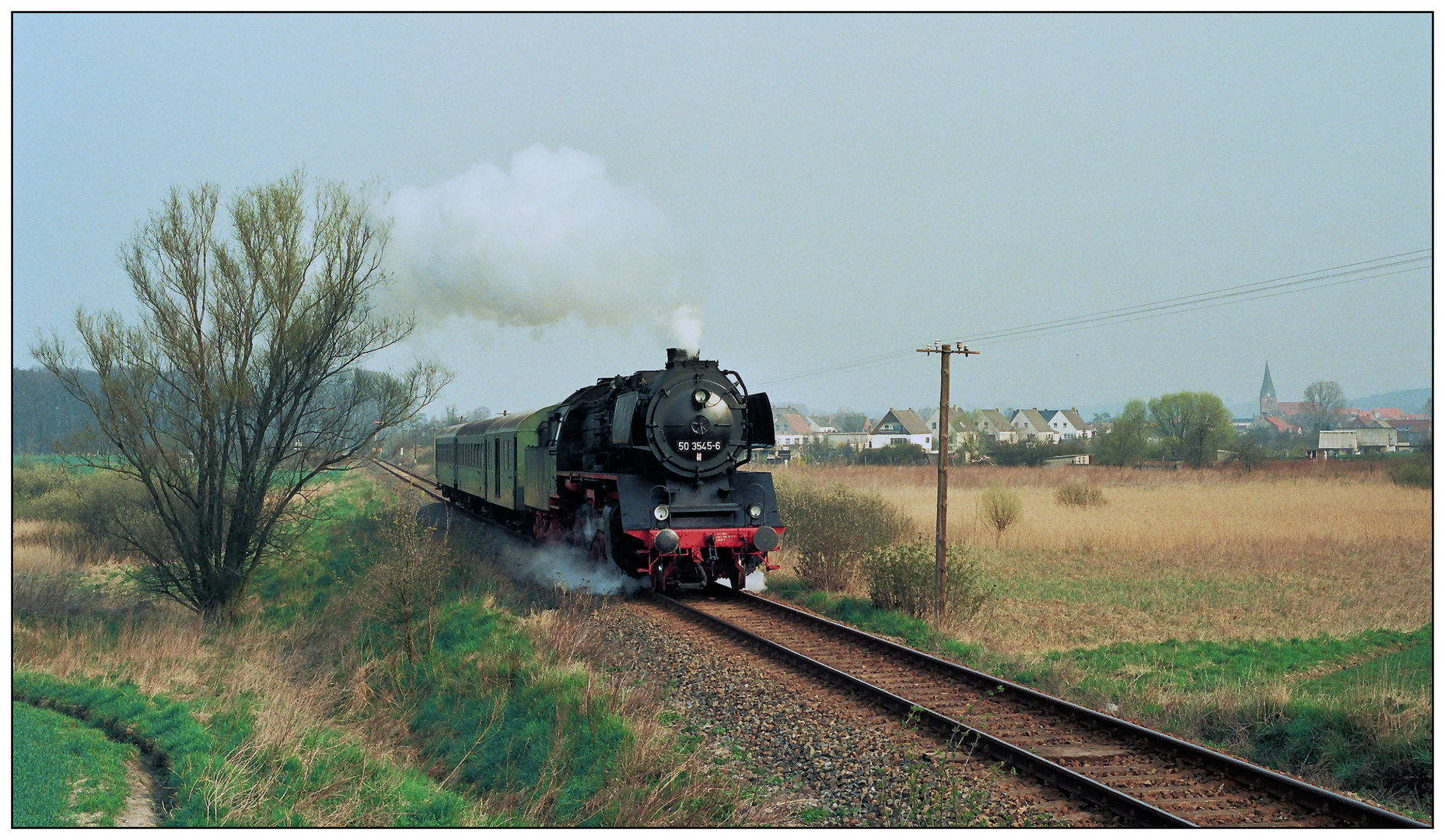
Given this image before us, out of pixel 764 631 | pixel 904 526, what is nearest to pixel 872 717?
pixel 764 631

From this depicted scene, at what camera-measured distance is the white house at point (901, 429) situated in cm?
8706

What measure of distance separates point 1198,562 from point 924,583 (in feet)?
31.7

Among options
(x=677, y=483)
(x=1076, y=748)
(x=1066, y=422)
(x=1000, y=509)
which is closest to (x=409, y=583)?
(x=677, y=483)

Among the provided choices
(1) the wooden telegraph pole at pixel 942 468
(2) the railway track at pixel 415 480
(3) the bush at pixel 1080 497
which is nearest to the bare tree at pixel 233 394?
(2) the railway track at pixel 415 480

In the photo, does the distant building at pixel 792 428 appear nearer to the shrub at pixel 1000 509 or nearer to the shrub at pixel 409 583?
the shrub at pixel 1000 509

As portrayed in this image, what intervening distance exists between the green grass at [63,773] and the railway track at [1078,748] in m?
6.39

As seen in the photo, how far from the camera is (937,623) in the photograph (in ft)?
40.3

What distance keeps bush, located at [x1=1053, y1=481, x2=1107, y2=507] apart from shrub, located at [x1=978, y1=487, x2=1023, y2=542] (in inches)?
323

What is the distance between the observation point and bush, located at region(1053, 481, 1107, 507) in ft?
99.2

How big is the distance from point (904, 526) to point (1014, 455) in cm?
3977

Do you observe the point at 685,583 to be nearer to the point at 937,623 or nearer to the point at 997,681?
the point at 937,623

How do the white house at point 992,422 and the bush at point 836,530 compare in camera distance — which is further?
the white house at point 992,422

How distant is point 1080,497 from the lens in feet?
99.6

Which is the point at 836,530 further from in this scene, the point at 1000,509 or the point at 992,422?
the point at 992,422
